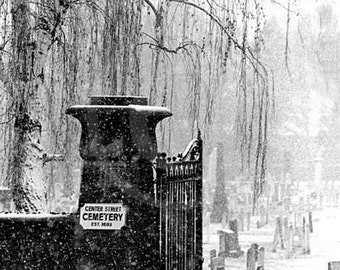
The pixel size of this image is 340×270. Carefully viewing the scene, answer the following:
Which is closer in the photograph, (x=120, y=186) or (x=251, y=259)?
(x=120, y=186)

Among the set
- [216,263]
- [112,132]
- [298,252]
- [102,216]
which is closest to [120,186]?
[102,216]

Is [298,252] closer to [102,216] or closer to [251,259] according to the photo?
[251,259]

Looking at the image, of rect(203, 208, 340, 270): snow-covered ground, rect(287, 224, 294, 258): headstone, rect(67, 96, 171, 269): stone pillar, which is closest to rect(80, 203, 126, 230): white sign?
rect(67, 96, 171, 269): stone pillar

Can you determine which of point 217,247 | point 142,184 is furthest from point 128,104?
point 217,247

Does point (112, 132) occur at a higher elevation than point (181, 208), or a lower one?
higher

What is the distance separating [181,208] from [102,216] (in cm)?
81

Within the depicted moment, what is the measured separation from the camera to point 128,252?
605cm

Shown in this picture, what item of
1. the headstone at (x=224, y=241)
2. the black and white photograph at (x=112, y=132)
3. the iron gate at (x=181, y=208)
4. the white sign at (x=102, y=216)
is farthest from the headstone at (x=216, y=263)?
the white sign at (x=102, y=216)

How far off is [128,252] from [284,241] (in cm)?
1029

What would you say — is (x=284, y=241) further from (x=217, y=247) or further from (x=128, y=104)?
(x=128, y=104)

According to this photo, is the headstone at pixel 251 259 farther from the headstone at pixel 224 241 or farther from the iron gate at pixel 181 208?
the iron gate at pixel 181 208

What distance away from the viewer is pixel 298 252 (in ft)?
49.0

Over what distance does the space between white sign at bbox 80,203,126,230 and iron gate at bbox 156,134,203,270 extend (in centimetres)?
36

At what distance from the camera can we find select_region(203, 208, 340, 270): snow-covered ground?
44.2 feet
